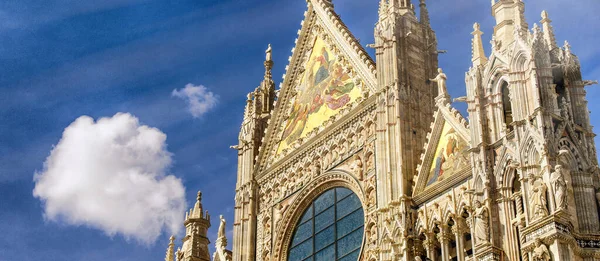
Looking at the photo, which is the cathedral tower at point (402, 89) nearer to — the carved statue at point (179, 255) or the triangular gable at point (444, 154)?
the triangular gable at point (444, 154)

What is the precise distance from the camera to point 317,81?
3102 cm

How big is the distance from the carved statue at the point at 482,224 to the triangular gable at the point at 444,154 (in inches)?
74.7

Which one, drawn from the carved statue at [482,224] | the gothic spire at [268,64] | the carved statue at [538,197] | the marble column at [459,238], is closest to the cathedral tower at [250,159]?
the gothic spire at [268,64]

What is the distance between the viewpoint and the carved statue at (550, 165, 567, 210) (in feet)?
66.4

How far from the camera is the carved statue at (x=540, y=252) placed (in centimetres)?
1991

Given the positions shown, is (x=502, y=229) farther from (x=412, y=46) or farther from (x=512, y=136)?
(x=412, y=46)

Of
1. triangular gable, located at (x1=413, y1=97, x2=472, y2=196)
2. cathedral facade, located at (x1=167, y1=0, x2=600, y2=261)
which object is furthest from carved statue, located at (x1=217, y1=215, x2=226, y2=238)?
triangular gable, located at (x1=413, y1=97, x2=472, y2=196)

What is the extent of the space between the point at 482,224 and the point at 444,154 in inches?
140

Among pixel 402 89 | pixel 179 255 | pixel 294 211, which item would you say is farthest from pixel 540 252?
pixel 179 255

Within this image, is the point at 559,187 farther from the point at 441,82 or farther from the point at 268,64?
the point at 268,64

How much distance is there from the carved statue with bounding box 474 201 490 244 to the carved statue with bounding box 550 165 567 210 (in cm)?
176

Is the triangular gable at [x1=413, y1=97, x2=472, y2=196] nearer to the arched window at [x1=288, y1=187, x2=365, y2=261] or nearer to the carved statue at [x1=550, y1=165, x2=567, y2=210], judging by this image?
the arched window at [x1=288, y1=187, x2=365, y2=261]

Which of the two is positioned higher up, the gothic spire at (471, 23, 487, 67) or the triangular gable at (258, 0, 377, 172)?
the triangular gable at (258, 0, 377, 172)

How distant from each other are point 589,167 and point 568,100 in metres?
1.71
